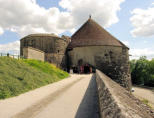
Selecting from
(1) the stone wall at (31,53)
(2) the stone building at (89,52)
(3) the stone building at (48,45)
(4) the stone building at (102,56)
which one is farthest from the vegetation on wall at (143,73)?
(1) the stone wall at (31,53)

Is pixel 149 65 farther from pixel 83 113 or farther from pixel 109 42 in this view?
pixel 83 113

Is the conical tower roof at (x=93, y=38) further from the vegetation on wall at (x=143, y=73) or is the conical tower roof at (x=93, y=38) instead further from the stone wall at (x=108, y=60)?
the vegetation on wall at (x=143, y=73)

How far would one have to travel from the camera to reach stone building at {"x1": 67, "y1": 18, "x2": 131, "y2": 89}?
2792 centimetres

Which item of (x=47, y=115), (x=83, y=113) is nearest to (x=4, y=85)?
(x=47, y=115)

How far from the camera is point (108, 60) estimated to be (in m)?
28.3

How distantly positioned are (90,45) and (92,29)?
18.7ft

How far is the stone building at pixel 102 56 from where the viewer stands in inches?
1099

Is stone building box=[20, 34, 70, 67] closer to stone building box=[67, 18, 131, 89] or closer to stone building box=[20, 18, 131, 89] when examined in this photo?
stone building box=[20, 18, 131, 89]

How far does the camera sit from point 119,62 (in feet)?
94.4

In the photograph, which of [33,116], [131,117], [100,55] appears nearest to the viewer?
[131,117]

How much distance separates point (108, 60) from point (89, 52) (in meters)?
4.53

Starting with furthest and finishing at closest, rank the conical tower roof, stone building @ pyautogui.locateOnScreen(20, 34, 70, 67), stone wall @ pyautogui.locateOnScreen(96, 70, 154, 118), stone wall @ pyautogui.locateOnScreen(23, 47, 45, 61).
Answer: stone building @ pyautogui.locateOnScreen(20, 34, 70, 67)
the conical tower roof
stone wall @ pyautogui.locateOnScreen(23, 47, 45, 61)
stone wall @ pyautogui.locateOnScreen(96, 70, 154, 118)

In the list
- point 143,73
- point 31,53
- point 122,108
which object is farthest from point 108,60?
point 143,73

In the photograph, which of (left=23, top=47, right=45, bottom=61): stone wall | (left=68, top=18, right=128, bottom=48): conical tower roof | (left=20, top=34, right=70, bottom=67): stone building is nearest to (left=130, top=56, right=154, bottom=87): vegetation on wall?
(left=68, top=18, right=128, bottom=48): conical tower roof
